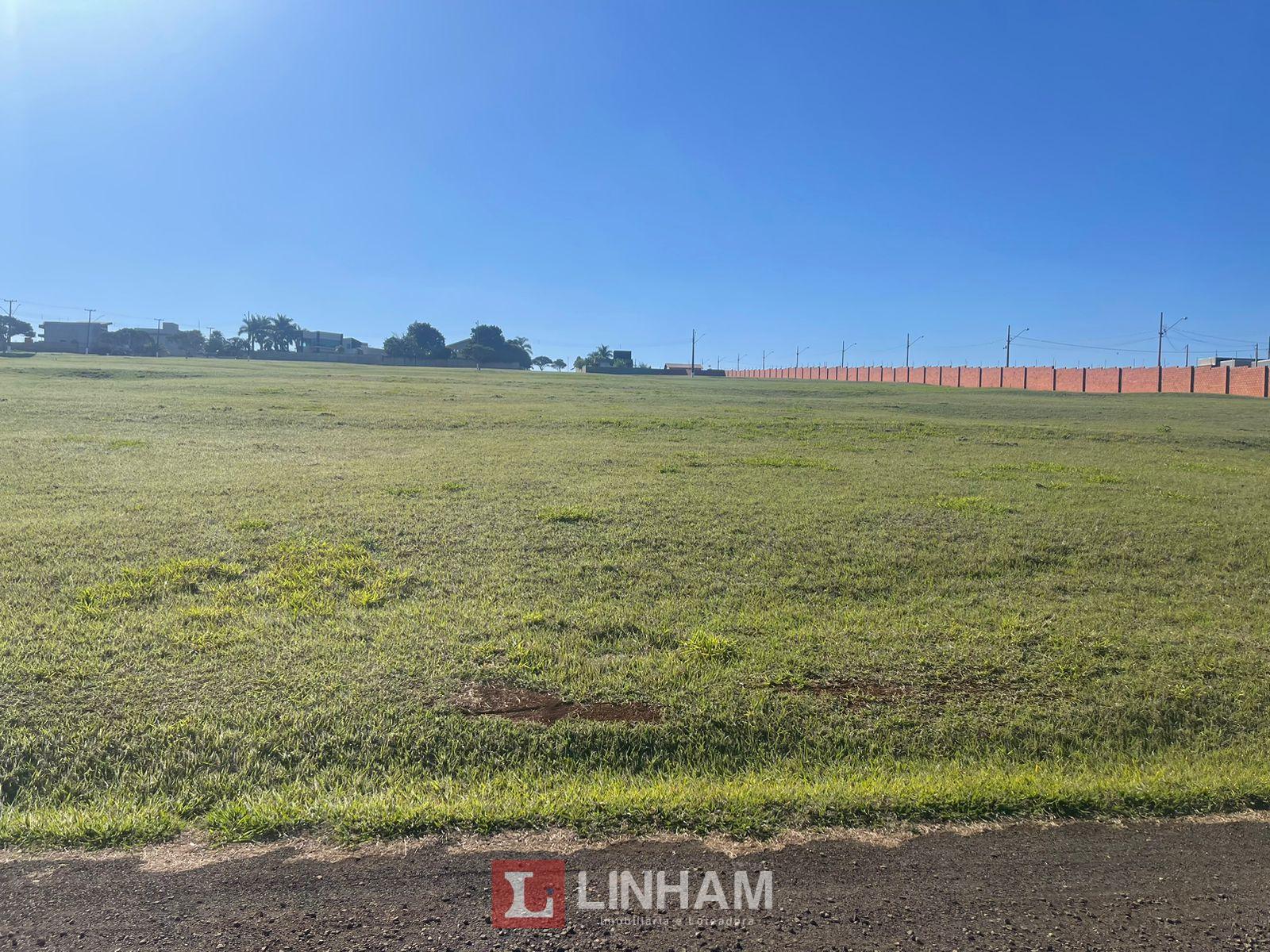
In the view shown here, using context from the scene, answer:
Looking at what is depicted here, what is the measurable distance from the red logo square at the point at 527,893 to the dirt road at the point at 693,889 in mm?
49

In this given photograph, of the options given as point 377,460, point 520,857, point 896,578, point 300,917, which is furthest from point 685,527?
point 377,460

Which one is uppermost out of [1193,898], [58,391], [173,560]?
[58,391]

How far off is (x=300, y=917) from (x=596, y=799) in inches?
58.7

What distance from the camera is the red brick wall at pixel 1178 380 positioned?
57594 mm

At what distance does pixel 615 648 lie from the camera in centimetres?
604

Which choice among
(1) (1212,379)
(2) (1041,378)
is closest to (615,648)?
(1) (1212,379)

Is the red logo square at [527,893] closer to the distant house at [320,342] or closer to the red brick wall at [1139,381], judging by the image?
the red brick wall at [1139,381]

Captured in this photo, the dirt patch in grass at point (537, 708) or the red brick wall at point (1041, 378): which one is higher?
the red brick wall at point (1041, 378)

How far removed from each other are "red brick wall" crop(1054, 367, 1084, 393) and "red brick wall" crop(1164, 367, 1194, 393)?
25.0 feet

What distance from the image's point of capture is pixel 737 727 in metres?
5.02

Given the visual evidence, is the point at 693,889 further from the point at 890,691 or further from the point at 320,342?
the point at 320,342

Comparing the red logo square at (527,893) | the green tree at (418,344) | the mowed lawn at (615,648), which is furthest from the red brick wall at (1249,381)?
the green tree at (418,344)

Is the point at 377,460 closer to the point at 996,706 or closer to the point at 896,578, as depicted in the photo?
the point at 896,578

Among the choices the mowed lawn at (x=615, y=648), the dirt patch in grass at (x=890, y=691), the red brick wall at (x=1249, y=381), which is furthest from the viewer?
the red brick wall at (x=1249, y=381)
